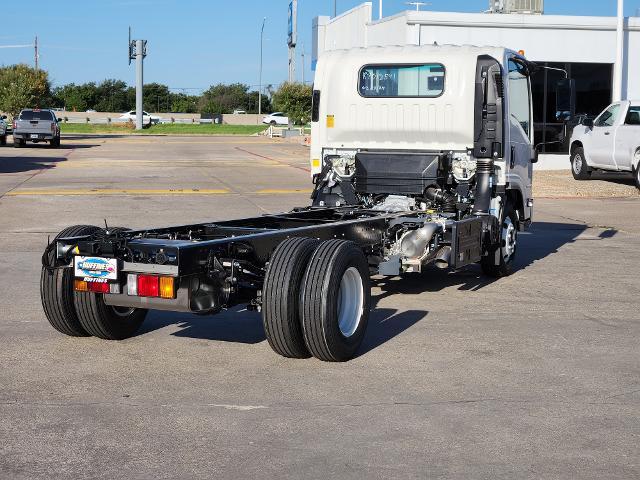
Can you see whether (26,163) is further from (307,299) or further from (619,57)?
(307,299)

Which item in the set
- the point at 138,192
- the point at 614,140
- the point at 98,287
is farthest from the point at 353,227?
the point at 614,140

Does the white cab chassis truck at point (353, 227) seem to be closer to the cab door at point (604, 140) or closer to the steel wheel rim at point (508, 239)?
the steel wheel rim at point (508, 239)

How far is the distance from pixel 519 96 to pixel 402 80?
1.51m

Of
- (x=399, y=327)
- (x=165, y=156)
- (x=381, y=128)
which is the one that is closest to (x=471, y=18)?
(x=165, y=156)

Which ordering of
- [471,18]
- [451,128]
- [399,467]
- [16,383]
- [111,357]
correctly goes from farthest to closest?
1. [471,18]
2. [451,128]
3. [111,357]
4. [16,383]
5. [399,467]

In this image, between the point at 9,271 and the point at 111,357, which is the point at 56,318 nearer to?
the point at 111,357

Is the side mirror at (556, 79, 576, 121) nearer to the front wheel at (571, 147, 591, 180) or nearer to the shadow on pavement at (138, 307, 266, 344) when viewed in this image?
the shadow on pavement at (138, 307, 266, 344)

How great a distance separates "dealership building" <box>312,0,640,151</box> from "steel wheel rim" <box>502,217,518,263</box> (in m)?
19.3

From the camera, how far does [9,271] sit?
37.2 feet

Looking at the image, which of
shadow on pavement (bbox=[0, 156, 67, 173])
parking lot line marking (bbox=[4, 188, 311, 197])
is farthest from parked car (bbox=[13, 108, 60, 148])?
parking lot line marking (bbox=[4, 188, 311, 197])

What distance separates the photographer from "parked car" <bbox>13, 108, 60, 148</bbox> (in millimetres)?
44844

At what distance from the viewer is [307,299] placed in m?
6.86

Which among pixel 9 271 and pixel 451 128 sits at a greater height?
pixel 451 128

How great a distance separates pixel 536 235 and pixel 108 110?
370 ft
